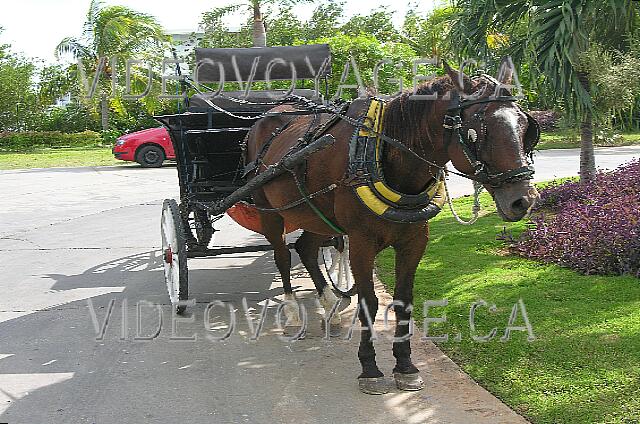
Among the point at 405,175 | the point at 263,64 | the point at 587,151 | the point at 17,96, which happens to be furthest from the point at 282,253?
the point at 17,96

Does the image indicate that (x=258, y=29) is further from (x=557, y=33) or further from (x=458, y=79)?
(x=458, y=79)

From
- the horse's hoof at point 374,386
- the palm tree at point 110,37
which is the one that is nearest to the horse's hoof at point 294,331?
the horse's hoof at point 374,386

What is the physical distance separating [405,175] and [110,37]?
100 feet

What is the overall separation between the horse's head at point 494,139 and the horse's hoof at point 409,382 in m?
1.38

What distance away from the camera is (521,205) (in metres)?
4.29

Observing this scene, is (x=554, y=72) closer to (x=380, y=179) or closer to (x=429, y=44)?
(x=380, y=179)

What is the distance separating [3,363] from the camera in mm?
6012

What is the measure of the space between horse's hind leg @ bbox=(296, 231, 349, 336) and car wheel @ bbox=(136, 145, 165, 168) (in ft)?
60.2

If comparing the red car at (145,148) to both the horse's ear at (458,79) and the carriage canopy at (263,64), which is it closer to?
the carriage canopy at (263,64)

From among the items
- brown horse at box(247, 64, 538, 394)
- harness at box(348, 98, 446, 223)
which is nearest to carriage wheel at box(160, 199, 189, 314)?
brown horse at box(247, 64, 538, 394)

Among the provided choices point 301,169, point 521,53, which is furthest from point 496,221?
point 301,169

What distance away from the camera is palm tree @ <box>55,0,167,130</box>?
103 ft

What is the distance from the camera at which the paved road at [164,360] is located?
489 centimetres

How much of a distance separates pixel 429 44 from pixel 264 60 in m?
18.7
